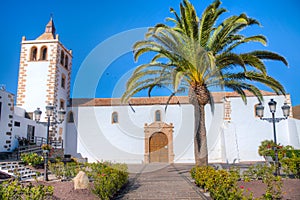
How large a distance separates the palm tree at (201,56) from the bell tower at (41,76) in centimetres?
1223

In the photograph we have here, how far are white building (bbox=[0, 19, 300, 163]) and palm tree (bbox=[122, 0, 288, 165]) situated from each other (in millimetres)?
10920

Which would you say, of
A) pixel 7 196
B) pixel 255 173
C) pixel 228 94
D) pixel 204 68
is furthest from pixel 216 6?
pixel 228 94

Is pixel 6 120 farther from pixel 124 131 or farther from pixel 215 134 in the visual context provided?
pixel 215 134

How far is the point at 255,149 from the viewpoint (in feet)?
67.9

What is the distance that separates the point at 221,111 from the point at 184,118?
3195mm

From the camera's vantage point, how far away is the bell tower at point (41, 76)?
20.8 m

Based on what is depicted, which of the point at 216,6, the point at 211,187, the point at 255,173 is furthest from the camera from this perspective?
the point at 216,6

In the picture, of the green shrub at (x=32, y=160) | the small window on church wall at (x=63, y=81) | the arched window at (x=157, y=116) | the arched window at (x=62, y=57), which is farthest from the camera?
the small window on church wall at (x=63, y=81)

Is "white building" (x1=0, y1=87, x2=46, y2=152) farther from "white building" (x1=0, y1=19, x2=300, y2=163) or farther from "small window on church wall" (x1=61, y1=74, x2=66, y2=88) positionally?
"small window on church wall" (x1=61, y1=74, x2=66, y2=88)

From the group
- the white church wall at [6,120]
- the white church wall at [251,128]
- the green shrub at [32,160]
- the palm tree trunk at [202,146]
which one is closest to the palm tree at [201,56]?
the palm tree trunk at [202,146]

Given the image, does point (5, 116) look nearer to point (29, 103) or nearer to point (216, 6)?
point (29, 103)

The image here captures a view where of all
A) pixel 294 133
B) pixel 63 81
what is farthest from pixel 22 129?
pixel 294 133

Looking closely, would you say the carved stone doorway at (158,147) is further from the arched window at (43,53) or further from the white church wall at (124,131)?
the arched window at (43,53)

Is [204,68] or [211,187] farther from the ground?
[204,68]
